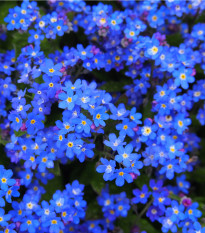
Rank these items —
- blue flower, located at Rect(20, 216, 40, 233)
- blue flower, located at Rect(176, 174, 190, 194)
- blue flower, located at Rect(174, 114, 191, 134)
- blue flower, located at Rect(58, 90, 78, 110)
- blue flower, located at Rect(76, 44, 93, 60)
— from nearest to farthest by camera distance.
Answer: blue flower, located at Rect(58, 90, 78, 110) → blue flower, located at Rect(20, 216, 40, 233) → blue flower, located at Rect(76, 44, 93, 60) → blue flower, located at Rect(174, 114, 191, 134) → blue flower, located at Rect(176, 174, 190, 194)

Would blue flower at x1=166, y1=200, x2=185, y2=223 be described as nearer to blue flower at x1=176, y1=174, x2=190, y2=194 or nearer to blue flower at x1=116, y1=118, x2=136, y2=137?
blue flower at x1=176, y1=174, x2=190, y2=194

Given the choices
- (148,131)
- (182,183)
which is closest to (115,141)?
(148,131)

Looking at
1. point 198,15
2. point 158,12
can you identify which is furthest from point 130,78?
point 198,15

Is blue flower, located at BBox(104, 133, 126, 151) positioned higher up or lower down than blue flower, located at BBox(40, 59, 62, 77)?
lower down

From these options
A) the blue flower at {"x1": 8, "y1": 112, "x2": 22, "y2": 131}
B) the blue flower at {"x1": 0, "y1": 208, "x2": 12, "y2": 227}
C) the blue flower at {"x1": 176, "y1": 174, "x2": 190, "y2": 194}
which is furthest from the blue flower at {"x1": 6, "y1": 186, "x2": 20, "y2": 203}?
the blue flower at {"x1": 176, "y1": 174, "x2": 190, "y2": 194}

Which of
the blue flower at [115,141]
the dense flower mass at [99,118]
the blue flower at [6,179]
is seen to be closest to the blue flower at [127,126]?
the dense flower mass at [99,118]

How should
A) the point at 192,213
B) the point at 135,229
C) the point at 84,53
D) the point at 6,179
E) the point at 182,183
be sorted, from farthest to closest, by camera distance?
the point at 182,183 < the point at 135,229 < the point at 84,53 < the point at 192,213 < the point at 6,179

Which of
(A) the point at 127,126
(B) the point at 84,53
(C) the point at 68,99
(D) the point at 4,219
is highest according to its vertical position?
(B) the point at 84,53

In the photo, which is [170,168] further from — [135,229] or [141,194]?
[135,229]

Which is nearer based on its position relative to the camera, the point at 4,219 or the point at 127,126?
the point at 4,219
